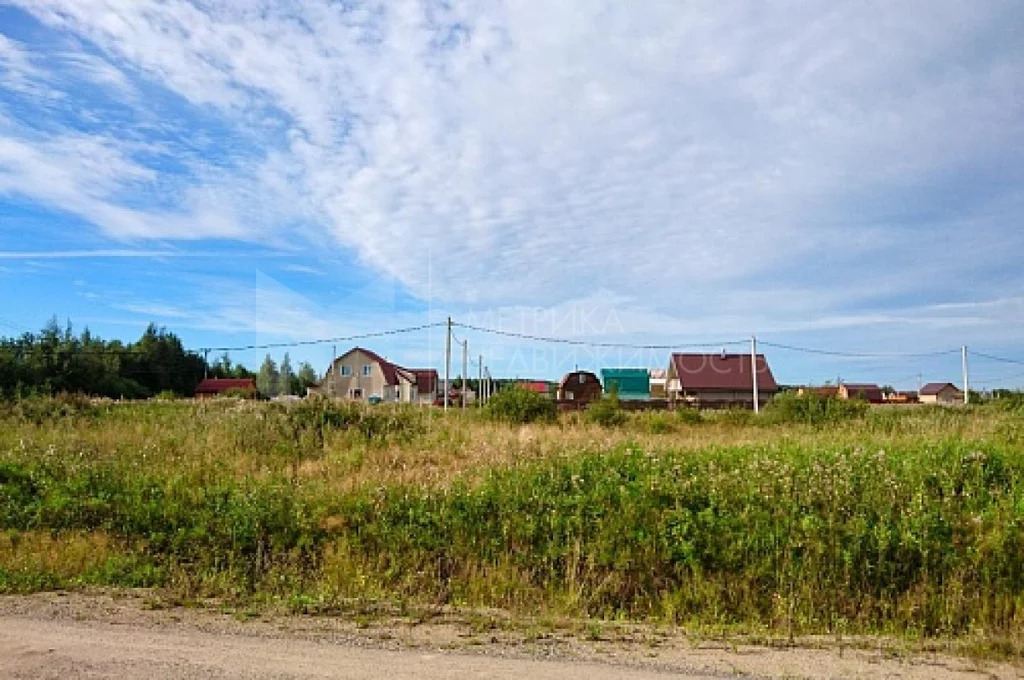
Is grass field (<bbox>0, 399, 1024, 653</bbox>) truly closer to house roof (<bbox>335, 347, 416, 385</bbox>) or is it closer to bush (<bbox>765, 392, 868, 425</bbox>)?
bush (<bbox>765, 392, 868, 425</bbox>)

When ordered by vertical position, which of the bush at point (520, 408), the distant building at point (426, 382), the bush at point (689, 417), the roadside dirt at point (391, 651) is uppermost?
the distant building at point (426, 382)

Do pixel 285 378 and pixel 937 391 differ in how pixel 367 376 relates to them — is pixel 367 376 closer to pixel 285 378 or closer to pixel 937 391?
pixel 285 378

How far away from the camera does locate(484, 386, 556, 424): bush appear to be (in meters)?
22.9

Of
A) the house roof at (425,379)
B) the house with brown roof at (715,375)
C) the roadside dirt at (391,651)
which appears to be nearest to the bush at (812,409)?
the roadside dirt at (391,651)

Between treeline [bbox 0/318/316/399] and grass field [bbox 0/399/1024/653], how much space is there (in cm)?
3434

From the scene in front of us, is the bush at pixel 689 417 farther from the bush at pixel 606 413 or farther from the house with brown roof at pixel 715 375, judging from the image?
the house with brown roof at pixel 715 375

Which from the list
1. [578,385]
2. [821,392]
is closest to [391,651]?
[821,392]

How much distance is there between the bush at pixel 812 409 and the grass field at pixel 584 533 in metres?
12.0

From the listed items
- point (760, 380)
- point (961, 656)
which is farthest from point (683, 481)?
point (760, 380)

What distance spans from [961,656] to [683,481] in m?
3.57

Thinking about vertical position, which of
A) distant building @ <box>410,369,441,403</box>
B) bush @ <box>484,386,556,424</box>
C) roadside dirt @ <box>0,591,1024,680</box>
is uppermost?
distant building @ <box>410,369,441,403</box>

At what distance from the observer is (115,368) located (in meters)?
55.0

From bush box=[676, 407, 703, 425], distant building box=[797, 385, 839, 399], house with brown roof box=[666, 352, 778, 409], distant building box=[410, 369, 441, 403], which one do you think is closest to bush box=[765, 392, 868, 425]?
distant building box=[797, 385, 839, 399]

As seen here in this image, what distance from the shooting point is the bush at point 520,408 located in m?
22.9
